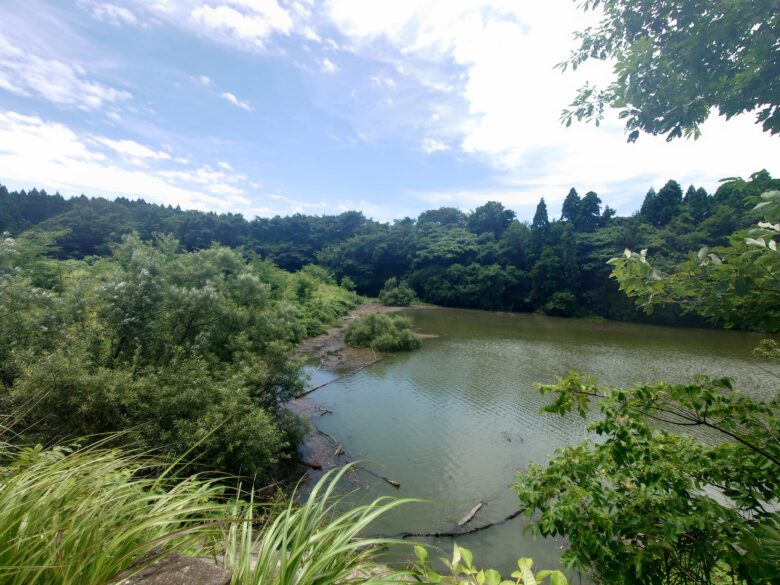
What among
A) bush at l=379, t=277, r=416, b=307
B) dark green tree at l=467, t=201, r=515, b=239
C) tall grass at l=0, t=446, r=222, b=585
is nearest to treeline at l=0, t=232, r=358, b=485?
tall grass at l=0, t=446, r=222, b=585

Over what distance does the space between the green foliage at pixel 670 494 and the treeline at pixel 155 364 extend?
341cm

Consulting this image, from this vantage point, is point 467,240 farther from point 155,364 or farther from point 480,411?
point 155,364

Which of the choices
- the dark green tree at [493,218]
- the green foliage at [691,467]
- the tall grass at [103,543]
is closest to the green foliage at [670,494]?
the green foliage at [691,467]

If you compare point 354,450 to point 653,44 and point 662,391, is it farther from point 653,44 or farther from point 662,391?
point 653,44

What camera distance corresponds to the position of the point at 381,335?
19.8 meters

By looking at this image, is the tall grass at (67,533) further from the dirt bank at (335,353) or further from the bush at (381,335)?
the bush at (381,335)

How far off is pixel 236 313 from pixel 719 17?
1003 centimetres

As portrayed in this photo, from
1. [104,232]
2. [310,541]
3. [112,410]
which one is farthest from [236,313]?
[104,232]

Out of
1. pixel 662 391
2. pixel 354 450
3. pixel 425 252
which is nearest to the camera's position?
pixel 662 391

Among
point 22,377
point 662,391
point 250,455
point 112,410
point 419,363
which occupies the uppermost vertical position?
point 662,391

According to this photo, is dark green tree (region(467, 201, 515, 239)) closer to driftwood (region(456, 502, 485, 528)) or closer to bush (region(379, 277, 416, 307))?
bush (region(379, 277, 416, 307))

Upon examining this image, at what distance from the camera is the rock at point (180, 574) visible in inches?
47.2

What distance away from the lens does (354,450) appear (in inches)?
350

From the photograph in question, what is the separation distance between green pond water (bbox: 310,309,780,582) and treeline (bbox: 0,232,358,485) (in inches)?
102
